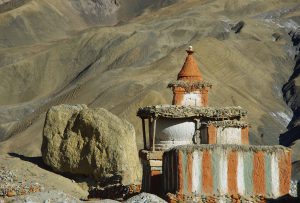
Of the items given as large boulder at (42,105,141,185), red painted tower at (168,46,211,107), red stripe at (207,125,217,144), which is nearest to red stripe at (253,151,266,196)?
red stripe at (207,125,217,144)

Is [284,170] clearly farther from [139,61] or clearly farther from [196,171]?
[139,61]

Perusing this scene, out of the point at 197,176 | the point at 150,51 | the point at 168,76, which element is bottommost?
the point at 197,176

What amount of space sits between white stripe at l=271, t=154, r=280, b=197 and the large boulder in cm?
894

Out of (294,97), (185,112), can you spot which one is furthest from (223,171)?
(294,97)

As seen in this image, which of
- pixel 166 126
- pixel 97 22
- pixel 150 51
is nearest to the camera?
pixel 166 126

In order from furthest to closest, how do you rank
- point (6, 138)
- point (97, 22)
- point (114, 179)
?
point (97, 22) < point (6, 138) < point (114, 179)

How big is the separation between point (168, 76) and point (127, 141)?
142 feet

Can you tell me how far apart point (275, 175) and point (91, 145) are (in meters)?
10.5

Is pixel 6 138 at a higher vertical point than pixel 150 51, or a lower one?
lower

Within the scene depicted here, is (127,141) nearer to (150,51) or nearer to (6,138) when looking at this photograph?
(6,138)

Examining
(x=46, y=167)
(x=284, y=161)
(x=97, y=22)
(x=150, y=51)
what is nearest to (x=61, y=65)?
(x=150, y=51)

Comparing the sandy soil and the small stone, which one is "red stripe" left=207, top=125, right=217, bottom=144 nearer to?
the small stone

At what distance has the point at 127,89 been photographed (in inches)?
2734

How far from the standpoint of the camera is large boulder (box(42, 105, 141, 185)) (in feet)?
90.7
